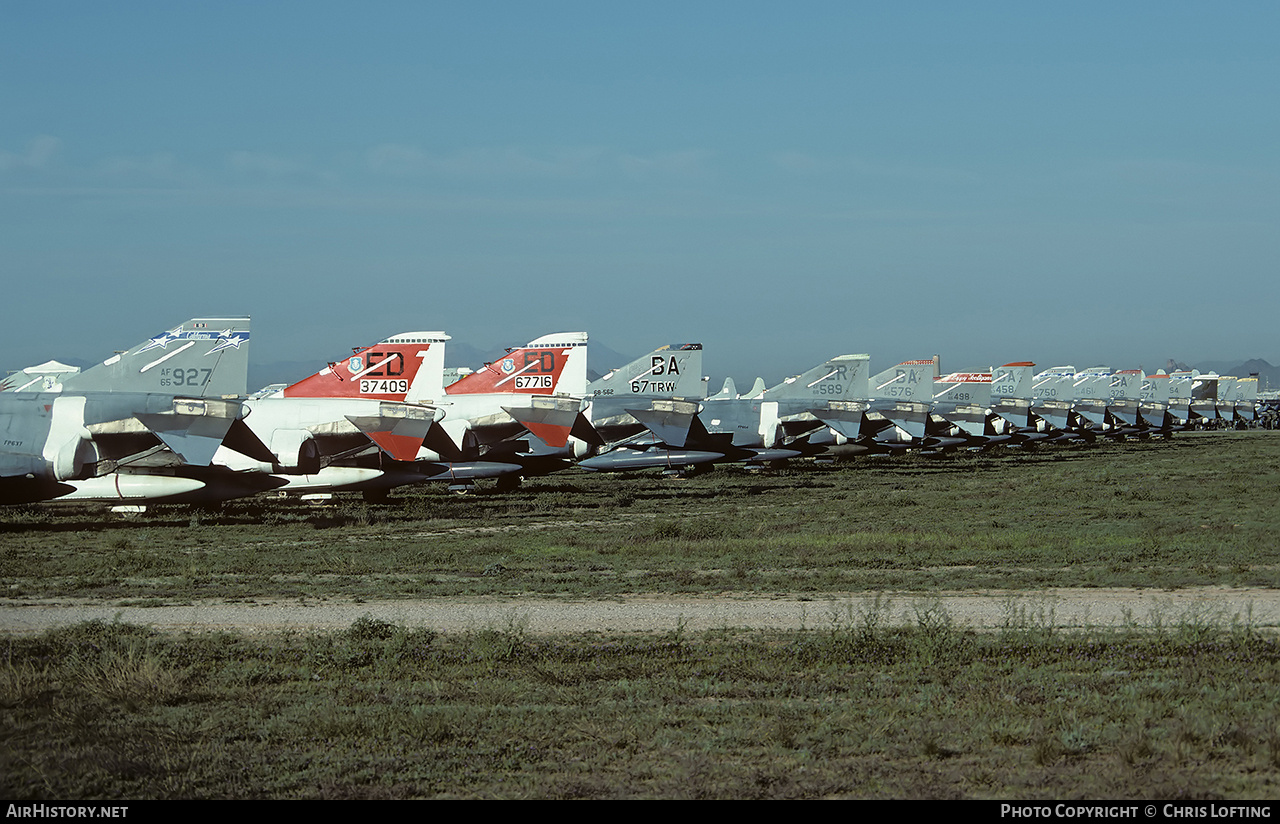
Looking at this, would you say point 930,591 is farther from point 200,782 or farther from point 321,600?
point 200,782

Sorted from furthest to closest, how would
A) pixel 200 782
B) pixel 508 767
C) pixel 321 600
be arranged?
pixel 321 600 < pixel 508 767 < pixel 200 782

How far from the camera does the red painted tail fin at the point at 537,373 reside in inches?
1494

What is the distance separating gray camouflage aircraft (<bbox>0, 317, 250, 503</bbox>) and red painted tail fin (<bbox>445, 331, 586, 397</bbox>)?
40.4ft

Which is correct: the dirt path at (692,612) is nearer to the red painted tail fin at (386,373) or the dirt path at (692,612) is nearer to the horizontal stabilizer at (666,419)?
the red painted tail fin at (386,373)

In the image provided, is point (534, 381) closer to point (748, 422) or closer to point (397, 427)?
point (397, 427)

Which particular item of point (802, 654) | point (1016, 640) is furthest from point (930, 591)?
point (802, 654)

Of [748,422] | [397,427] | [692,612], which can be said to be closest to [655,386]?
[748,422]

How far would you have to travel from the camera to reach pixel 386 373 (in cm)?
3269

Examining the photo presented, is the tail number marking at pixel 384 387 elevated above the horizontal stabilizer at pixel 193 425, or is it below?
above

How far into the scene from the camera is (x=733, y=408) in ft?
145

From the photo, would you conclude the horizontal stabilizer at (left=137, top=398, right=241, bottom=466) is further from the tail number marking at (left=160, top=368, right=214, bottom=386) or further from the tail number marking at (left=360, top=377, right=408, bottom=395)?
the tail number marking at (left=360, top=377, right=408, bottom=395)

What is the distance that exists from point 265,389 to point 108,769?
40783mm

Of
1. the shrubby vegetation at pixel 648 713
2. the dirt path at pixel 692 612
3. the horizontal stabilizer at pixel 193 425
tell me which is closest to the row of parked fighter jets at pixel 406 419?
the horizontal stabilizer at pixel 193 425

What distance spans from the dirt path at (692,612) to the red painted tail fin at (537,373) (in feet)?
73.3
